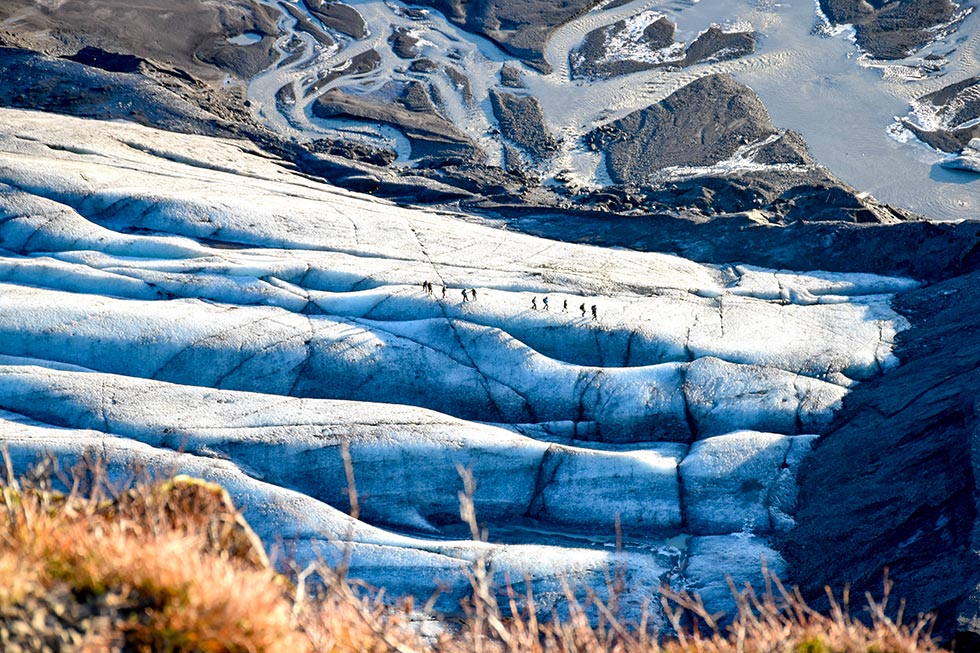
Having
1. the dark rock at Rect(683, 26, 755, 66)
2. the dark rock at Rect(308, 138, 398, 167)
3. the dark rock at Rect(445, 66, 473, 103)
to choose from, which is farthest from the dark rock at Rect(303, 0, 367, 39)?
the dark rock at Rect(683, 26, 755, 66)

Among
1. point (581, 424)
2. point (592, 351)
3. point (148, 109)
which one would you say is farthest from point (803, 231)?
point (148, 109)

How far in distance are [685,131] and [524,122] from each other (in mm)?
4985

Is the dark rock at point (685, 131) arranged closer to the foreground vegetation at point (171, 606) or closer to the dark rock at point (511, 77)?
the dark rock at point (511, 77)

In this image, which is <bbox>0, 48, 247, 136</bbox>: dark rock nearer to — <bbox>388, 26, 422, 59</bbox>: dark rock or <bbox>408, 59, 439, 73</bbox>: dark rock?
<bbox>408, 59, 439, 73</bbox>: dark rock

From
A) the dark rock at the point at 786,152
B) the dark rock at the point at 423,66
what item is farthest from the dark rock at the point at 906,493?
the dark rock at the point at 423,66

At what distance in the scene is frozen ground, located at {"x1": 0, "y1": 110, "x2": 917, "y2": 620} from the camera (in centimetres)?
1274

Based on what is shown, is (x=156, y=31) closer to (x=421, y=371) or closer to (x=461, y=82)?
(x=461, y=82)

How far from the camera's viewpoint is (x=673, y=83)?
29188mm

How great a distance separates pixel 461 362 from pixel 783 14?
23.1m

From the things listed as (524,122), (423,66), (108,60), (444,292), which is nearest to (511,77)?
(524,122)

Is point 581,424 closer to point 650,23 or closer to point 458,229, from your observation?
point 458,229

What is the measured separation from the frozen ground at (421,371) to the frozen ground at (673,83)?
7.99m

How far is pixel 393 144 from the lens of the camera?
27031mm

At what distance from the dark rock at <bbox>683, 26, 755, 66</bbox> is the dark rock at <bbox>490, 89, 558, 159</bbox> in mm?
5903
